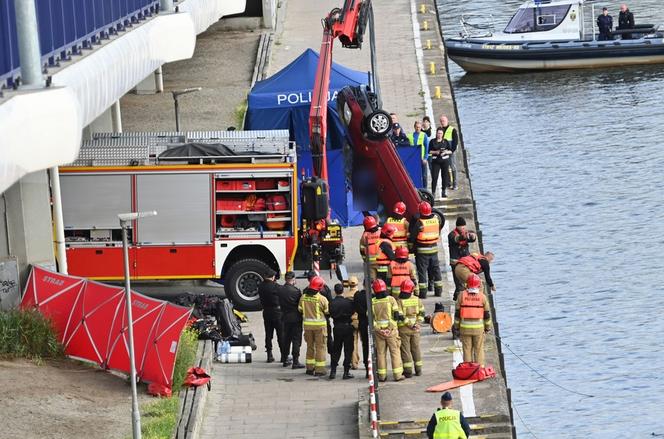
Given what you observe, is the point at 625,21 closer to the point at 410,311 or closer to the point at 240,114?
the point at 240,114

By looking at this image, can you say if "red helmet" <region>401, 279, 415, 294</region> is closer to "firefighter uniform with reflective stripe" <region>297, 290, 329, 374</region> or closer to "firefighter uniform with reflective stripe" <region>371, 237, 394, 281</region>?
"firefighter uniform with reflective stripe" <region>297, 290, 329, 374</region>

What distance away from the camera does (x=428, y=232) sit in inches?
1080

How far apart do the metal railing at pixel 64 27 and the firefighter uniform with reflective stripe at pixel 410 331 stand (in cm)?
582

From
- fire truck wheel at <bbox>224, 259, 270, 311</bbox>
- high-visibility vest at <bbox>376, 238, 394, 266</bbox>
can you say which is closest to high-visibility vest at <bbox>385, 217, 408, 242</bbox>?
high-visibility vest at <bbox>376, 238, 394, 266</bbox>

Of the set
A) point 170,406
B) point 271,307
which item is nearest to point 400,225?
point 271,307

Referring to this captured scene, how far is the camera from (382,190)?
2992cm

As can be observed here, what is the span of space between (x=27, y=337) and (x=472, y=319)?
608 centimetres

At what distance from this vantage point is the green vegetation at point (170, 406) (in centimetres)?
2089

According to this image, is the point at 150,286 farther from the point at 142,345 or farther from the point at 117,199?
the point at 142,345

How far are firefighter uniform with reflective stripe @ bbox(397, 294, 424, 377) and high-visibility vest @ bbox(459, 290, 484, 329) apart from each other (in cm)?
61

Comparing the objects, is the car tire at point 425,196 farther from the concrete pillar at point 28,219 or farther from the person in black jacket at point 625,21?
the person in black jacket at point 625,21

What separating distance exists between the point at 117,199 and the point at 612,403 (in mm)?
8343

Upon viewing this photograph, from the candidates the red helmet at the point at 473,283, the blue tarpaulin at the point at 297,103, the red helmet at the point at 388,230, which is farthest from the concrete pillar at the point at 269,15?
the red helmet at the point at 473,283

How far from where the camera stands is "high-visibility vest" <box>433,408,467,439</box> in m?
18.8
